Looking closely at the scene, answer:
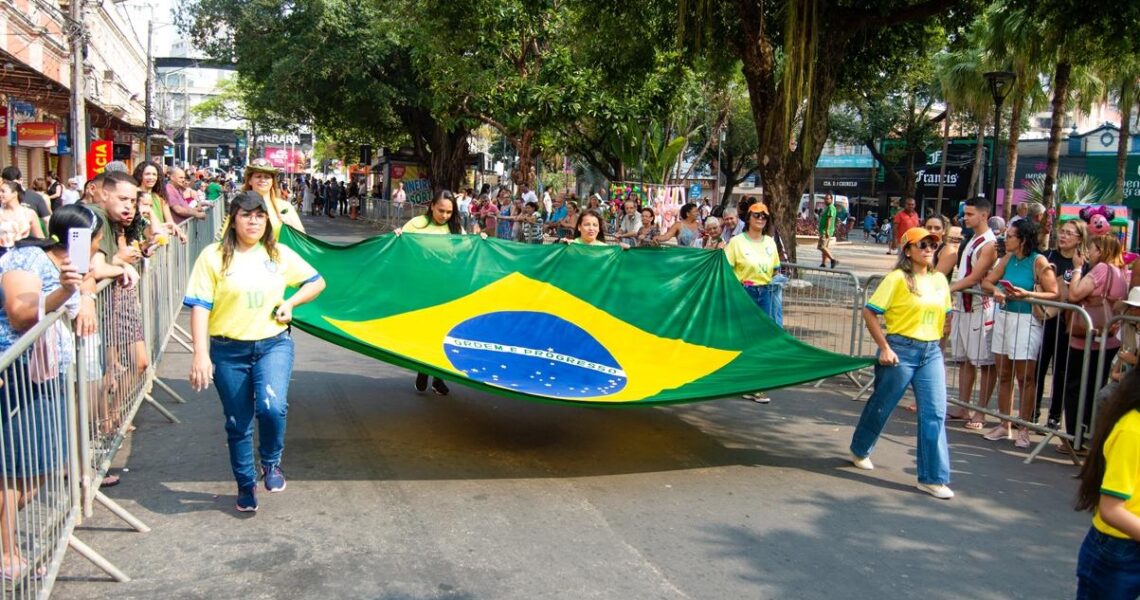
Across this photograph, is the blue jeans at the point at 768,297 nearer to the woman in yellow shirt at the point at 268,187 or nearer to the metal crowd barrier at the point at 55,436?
the woman in yellow shirt at the point at 268,187

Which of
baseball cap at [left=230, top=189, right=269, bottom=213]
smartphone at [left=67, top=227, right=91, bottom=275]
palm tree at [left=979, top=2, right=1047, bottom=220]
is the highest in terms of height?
A: palm tree at [left=979, top=2, right=1047, bottom=220]

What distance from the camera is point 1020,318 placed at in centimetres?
779

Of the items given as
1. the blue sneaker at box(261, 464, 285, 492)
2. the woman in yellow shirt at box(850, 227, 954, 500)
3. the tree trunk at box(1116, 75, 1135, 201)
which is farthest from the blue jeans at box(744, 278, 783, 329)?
the tree trunk at box(1116, 75, 1135, 201)

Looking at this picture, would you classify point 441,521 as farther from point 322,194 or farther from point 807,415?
point 322,194

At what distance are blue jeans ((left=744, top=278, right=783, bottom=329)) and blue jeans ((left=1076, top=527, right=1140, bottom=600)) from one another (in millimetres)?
→ 5661

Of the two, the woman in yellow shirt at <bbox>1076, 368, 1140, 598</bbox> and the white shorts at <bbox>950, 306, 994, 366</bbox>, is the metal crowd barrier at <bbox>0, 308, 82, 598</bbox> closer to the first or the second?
the woman in yellow shirt at <bbox>1076, 368, 1140, 598</bbox>

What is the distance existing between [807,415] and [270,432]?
Answer: 4.86 m

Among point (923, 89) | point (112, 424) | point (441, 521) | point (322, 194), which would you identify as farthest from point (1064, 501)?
point (322, 194)

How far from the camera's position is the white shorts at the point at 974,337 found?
8242 mm

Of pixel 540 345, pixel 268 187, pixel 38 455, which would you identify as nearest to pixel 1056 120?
pixel 540 345

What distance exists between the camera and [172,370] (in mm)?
9117

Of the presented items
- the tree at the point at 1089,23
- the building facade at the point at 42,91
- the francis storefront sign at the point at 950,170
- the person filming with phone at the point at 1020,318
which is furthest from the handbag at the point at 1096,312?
the francis storefront sign at the point at 950,170

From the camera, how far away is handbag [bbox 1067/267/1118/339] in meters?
7.30

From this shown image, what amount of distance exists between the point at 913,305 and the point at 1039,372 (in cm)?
228
